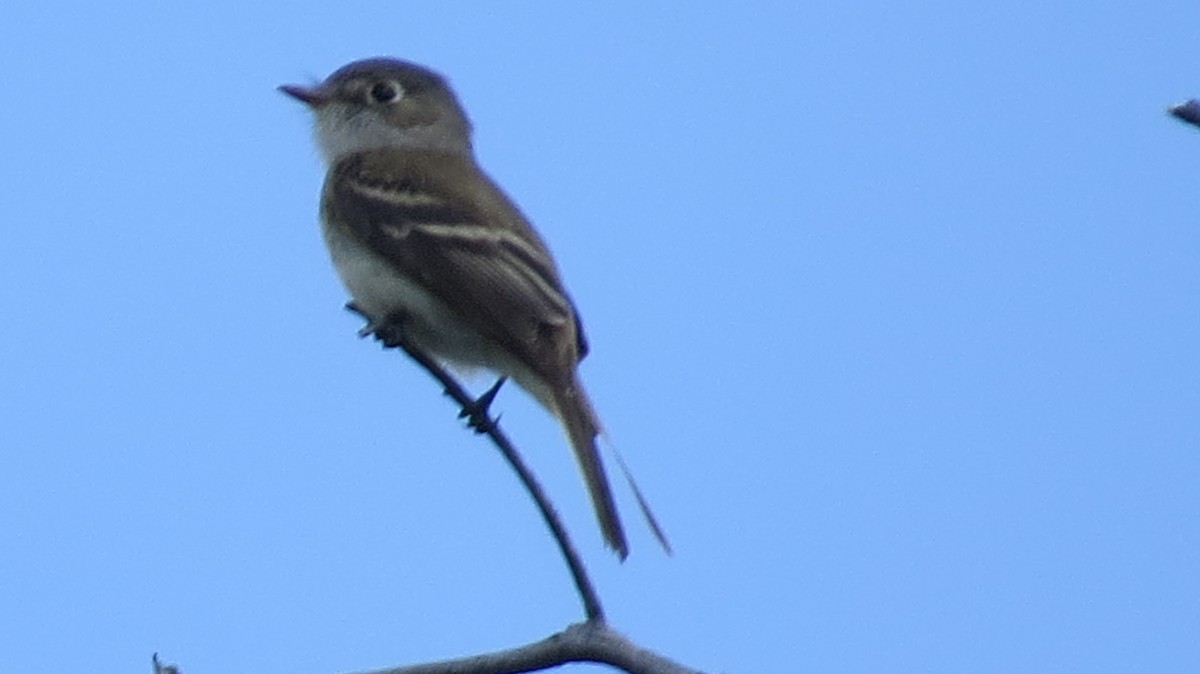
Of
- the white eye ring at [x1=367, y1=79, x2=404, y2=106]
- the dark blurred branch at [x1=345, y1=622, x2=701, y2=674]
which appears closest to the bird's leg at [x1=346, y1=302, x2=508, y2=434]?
the dark blurred branch at [x1=345, y1=622, x2=701, y2=674]

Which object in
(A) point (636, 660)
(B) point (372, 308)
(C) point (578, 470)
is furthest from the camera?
(B) point (372, 308)

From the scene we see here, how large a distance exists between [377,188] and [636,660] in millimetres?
4120

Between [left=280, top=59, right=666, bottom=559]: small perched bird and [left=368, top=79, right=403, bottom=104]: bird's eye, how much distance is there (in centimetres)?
15

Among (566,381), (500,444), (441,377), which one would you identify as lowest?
(500,444)

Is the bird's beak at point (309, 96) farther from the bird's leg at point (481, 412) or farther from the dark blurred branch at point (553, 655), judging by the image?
the dark blurred branch at point (553, 655)

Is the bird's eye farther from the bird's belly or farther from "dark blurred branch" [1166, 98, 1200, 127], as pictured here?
"dark blurred branch" [1166, 98, 1200, 127]

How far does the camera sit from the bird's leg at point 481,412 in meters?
5.31

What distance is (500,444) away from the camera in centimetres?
463

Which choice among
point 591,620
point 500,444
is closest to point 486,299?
point 500,444

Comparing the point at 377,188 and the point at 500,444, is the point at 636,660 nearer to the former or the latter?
the point at 500,444

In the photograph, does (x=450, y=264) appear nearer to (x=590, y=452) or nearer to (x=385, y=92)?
(x=590, y=452)

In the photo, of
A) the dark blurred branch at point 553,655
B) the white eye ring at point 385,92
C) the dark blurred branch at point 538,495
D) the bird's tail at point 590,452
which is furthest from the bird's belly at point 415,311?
the dark blurred branch at point 553,655

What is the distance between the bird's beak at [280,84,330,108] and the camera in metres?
8.61

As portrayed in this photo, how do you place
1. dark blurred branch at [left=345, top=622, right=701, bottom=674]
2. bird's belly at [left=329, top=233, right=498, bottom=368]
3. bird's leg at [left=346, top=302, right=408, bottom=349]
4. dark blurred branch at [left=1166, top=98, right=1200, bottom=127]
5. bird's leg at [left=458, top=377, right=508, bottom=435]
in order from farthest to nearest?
bird's belly at [left=329, top=233, right=498, bottom=368]
bird's leg at [left=346, top=302, right=408, bottom=349]
bird's leg at [left=458, top=377, right=508, bottom=435]
dark blurred branch at [left=345, top=622, right=701, bottom=674]
dark blurred branch at [left=1166, top=98, right=1200, bottom=127]
